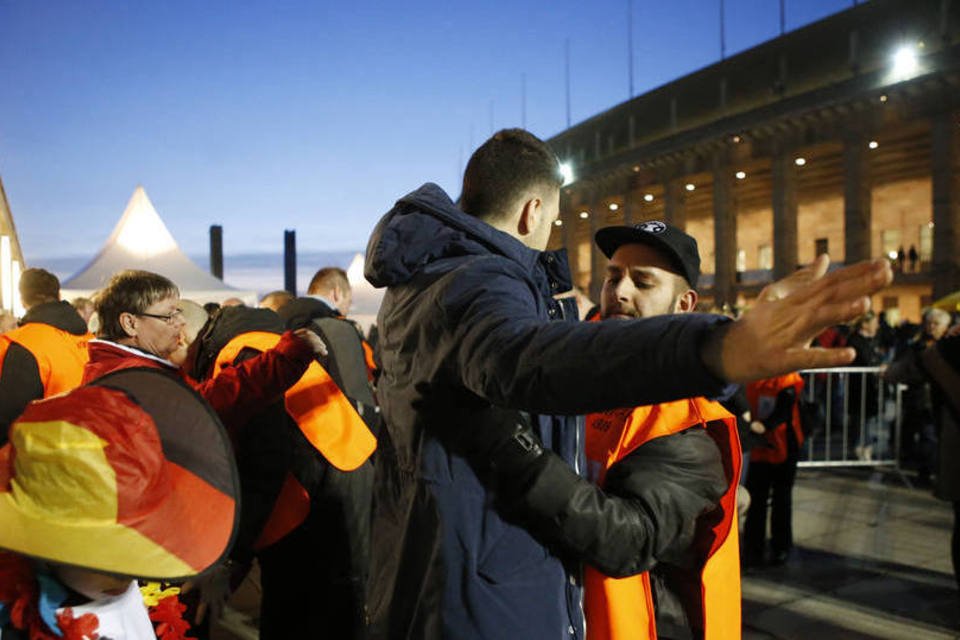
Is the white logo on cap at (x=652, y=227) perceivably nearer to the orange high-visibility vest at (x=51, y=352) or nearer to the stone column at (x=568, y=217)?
the orange high-visibility vest at (x=51, y=352)

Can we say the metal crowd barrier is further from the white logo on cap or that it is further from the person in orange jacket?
the white logo on cap

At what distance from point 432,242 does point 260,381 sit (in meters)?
1.80

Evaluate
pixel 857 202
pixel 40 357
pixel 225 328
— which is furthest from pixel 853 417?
pixel 857 202

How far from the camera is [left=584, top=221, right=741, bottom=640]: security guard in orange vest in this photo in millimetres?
2027

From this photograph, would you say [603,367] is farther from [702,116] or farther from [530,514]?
[702,116]

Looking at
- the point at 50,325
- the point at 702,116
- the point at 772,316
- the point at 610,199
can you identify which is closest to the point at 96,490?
the point at 772,316

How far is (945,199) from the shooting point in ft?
103

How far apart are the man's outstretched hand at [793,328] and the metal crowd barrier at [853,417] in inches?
377

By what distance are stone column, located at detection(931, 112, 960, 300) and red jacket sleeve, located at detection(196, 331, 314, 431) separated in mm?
33605

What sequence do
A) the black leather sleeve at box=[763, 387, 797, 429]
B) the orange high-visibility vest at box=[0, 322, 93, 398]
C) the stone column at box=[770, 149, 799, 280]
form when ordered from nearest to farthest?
1. the orange high-visibility vest at box=[0, 322, 93, 398]
2. the black leather sleeve at box=[763, 387, 797, 429]
3. the stone column at box=[770, 149, 799, 280]

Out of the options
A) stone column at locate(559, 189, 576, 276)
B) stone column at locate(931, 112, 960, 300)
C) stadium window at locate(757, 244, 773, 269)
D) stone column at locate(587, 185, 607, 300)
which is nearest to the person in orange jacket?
stone column at locate(931, 112, 960, 300)

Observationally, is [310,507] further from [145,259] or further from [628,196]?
[628,196]

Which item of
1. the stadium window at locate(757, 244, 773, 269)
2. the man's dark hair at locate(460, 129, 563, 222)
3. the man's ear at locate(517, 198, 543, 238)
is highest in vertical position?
the stadium window at locate(757, 244, 773, 269)

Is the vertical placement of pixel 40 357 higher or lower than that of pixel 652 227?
lower
